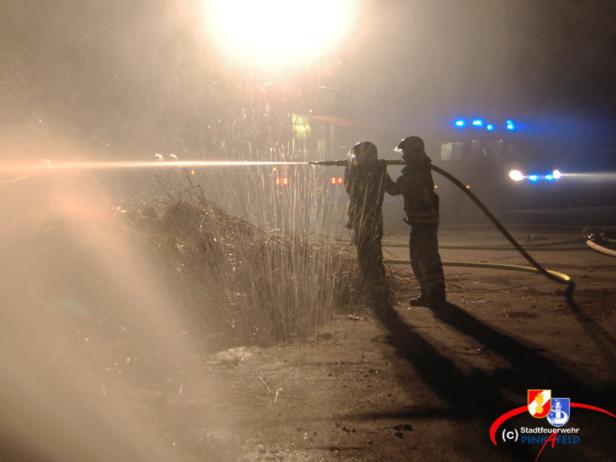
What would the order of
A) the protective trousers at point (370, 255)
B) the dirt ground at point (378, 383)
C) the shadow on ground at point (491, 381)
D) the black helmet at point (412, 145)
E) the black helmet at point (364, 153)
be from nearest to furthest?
1. the dirt ground at point (378, 383)
2. the shadow on ground at point (491, 381)
3. the black helmet at point (412, 145)
4. the protective trousers at point (370, 255)
5. the black helmet at point (364, 153)

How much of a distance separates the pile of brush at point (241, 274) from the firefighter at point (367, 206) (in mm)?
285

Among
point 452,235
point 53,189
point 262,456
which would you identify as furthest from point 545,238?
point 262,456

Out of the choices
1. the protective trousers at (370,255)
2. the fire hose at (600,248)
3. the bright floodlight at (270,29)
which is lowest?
the fire hose at (600,248)

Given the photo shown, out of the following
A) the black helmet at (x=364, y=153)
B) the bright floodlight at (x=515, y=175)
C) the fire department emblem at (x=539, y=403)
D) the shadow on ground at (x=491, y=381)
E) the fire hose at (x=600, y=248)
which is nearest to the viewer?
the shadow on ground at (x=491, y=381)

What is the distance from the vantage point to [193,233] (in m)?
7.29

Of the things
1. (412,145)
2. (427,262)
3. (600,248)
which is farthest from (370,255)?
(600,248)

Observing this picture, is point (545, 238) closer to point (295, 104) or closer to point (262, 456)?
point (295, 104)

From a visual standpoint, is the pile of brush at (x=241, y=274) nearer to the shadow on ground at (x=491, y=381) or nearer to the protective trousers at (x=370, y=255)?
the protective trousers at (x=370, y=255)

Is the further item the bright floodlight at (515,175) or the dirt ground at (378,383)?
the bright floodlight at (515,175)

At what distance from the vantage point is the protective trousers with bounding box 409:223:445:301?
712 centimetres

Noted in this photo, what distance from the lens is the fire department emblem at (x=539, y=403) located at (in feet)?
13.8

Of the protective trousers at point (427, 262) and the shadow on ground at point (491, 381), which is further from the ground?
the protective trousers at point (427, 262)

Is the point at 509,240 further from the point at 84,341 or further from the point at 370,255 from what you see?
the point at 84,341

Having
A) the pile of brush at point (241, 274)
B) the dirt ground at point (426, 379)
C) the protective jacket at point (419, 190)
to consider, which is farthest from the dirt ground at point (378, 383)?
the protective jacket at point (419, 190)
